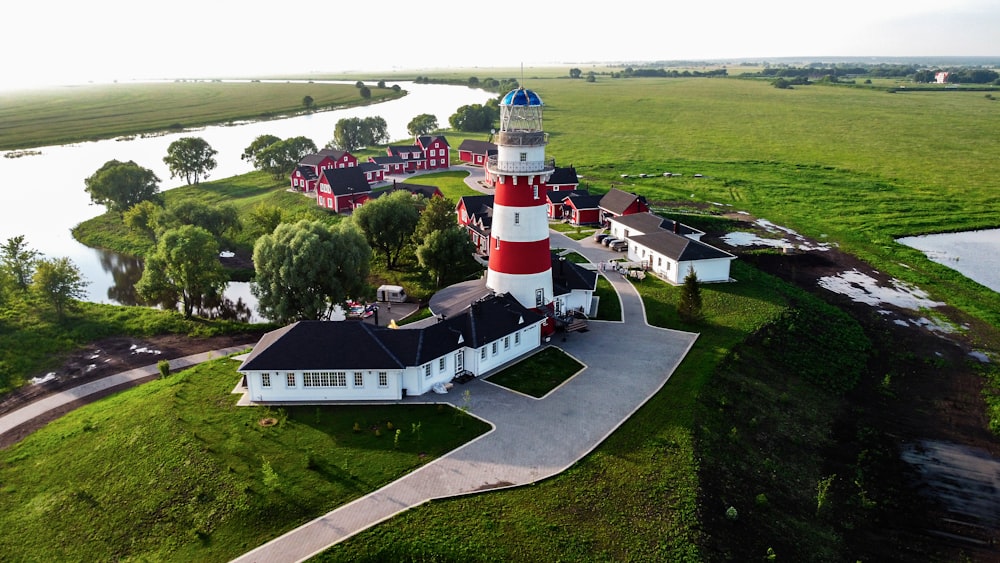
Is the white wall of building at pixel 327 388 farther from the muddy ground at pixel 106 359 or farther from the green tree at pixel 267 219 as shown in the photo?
the green tree at pixel 267 219

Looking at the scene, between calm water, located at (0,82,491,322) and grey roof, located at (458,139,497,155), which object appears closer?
calm water, located at (0,82,491,322)

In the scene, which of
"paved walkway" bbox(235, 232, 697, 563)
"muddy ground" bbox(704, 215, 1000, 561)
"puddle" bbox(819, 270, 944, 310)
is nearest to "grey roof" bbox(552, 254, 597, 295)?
"paved walkway" bbox(235, 232, 697, 563)

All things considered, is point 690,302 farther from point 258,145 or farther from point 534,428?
point 258,145

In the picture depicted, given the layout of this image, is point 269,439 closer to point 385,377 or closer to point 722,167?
point 385,377

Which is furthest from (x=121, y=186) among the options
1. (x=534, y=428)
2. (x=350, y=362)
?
(x=534, y=428)

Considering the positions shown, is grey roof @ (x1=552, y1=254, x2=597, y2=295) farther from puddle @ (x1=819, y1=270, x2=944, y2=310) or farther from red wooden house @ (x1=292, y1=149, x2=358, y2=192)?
red wooden house @ (x1=292, y1=149, x2=358, y2=192)

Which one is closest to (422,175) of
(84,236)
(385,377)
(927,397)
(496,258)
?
(84,236)
